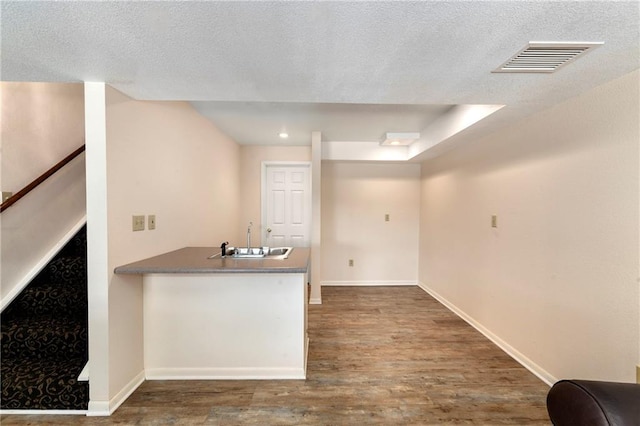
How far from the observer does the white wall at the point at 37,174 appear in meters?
2.10

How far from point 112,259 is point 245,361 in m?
1.21

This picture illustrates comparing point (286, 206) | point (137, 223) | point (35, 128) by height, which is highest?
point (35, 128)

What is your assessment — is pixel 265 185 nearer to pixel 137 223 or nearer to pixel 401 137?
pixel 401 137

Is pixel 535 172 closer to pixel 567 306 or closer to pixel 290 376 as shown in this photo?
pixel 567 306

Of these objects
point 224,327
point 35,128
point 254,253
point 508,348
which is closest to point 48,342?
point 224,327

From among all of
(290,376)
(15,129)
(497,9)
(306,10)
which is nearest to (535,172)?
(497,9)

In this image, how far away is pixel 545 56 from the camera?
1.28 metres

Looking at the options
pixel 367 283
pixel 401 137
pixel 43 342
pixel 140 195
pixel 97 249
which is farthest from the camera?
pixel 367 283

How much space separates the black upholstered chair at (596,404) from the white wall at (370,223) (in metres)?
3.61

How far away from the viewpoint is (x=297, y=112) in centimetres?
276

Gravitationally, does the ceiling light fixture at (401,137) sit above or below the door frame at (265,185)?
above

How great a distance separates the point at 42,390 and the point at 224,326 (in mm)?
1127

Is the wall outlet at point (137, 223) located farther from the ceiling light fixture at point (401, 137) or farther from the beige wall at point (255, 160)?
the ceiling light fixture at point (401, 137)

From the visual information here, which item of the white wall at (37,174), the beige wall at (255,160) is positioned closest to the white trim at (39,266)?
the white wall at (37,174)
